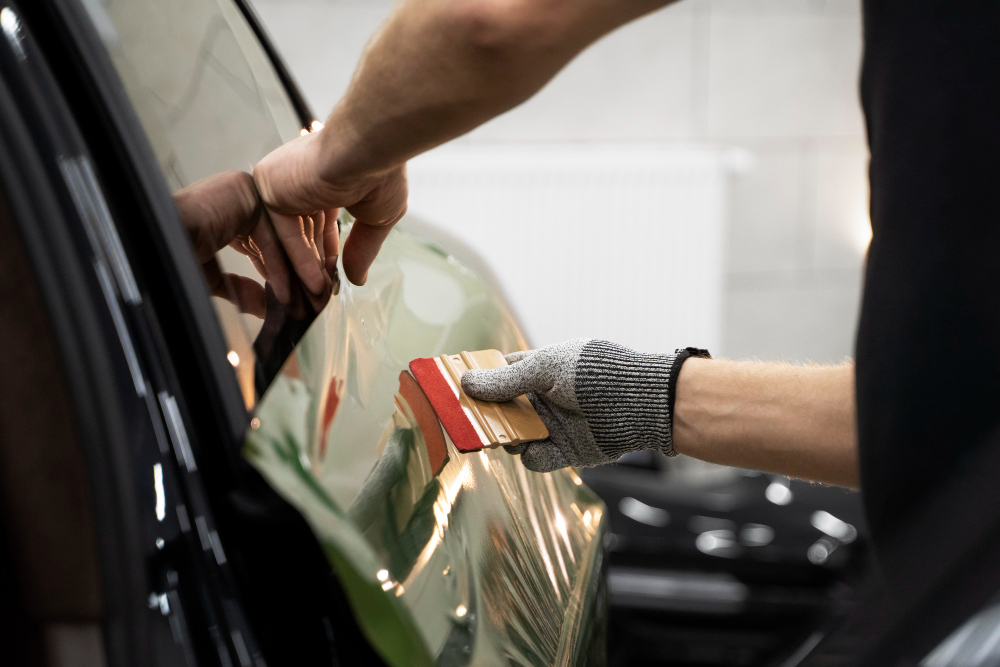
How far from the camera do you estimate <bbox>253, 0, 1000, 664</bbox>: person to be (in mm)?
355

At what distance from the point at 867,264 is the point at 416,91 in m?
0.32

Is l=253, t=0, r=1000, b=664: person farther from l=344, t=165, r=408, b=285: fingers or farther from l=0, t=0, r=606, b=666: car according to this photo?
l=0, t=0, r=606, b=666: car

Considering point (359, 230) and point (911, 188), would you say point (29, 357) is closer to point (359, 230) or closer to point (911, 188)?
point (359, 230)

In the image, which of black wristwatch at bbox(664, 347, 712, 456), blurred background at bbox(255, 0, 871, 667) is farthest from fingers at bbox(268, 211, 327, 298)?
blurred background at bbox(255, 0, 871, 667)

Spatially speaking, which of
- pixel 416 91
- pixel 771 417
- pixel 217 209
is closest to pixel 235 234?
pixel 217 209

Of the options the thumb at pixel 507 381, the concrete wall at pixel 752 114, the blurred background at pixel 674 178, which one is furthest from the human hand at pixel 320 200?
the concrete wall at pixel 752 114

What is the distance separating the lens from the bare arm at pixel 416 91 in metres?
0.48

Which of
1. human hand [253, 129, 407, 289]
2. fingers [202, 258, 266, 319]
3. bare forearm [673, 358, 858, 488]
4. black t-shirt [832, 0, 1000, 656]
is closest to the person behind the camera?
black t-shirt [832, 0, 1000, 656]

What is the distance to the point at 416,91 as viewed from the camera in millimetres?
539

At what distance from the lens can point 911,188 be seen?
384 mm

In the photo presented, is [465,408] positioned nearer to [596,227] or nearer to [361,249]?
Answer: [361,249]

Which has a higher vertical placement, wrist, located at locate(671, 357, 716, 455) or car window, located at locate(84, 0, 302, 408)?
car window, located at locate(84, 0, 302, 408)

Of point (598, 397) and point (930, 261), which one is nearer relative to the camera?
point (930, 261)

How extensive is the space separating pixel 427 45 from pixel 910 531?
1.35 feet
